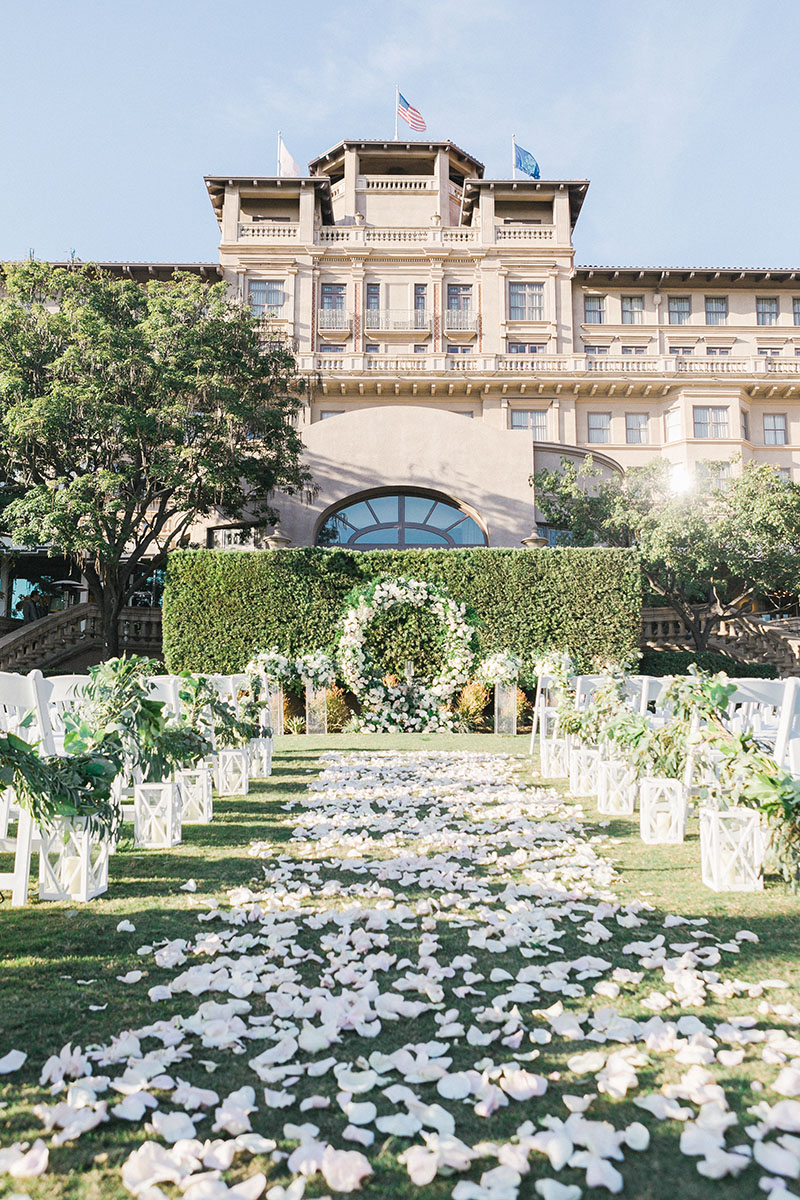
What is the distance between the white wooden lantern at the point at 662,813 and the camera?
5.95 m

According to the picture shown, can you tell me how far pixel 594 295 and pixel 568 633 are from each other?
89.5 ft

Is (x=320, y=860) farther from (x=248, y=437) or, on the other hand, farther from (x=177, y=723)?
(x=248, y=437)

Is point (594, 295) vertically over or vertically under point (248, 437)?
over

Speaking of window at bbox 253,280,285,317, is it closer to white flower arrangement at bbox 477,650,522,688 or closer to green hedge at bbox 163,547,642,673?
green hedge at bbox 163,547,642,673

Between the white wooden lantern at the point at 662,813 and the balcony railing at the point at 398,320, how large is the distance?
111 feet

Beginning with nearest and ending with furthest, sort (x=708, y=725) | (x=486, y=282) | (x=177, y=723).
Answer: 1. (x=708, y=725)
2. (x=177, y=723)
3. (x=486, y=282)

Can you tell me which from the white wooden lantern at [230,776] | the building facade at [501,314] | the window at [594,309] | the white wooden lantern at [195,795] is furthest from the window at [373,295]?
the white wooden lantern at [195,795]

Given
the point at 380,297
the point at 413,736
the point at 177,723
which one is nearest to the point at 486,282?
the point at 380,297

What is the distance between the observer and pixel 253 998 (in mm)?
3193

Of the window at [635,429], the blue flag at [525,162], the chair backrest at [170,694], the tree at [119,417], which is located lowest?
the chair backrest at [170,694]

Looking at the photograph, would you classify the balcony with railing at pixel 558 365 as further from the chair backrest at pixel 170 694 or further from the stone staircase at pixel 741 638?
the chair backrest at pixel 170 694

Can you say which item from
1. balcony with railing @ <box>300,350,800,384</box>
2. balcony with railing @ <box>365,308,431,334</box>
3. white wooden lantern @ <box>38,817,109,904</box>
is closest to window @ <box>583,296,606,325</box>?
balcony with railing @ <box>300,350,800,384</box>

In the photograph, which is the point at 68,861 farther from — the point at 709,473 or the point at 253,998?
the point at 709,473

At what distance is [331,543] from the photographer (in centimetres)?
2161
